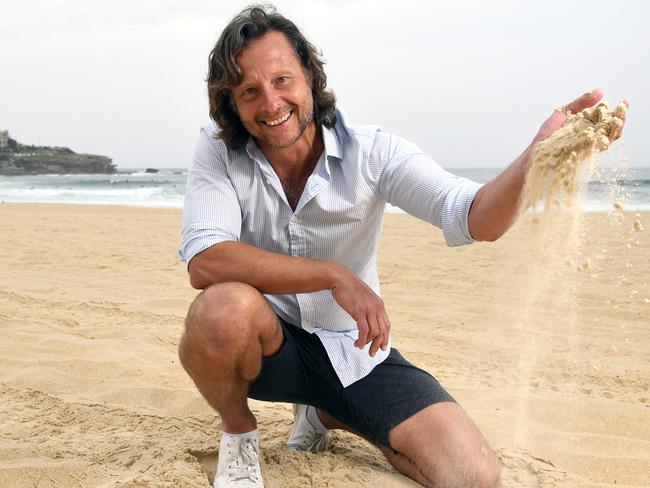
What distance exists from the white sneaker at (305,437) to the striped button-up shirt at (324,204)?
0.32 meters

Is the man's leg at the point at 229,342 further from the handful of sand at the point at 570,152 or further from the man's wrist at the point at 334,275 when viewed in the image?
the handful of sand at the point at 570,152

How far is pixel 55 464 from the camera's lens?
2277 mm

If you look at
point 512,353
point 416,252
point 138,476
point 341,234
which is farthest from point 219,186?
point 416,252

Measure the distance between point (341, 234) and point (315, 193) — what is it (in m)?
0.18

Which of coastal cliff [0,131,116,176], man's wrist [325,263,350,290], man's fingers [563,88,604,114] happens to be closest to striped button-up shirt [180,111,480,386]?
man's wrist [325,263,350,290]

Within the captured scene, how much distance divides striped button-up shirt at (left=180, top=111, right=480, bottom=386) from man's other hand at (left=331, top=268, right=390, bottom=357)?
225 millimetres

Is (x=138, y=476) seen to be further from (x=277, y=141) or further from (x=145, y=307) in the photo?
(x=145, y=307)

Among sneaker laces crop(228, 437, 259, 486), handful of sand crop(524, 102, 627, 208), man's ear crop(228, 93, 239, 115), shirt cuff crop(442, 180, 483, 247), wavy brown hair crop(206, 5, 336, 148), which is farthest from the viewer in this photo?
man's ear crop(228, 93, 239, 115)

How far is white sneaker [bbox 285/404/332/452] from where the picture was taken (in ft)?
8.07

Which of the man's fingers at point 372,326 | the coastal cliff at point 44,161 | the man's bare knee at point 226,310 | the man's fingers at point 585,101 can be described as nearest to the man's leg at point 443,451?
the man's fingers at point 372,326

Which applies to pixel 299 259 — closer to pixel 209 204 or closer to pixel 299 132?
pixel 209 204

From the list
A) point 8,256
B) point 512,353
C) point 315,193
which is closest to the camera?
point 315,193

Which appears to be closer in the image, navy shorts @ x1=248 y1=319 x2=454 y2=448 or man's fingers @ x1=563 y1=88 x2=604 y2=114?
man's fingers @ x1=563 y1=88 x2=604 y2=114

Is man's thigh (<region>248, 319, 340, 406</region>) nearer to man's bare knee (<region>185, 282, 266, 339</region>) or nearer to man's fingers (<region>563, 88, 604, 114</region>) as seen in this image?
man's bare knee (<region>185, 282, 266, 339</region>)
